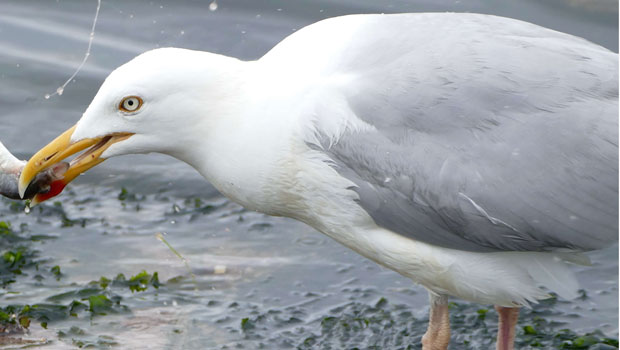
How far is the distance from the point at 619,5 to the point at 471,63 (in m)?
4.44

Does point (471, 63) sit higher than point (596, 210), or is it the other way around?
point (471, 63)

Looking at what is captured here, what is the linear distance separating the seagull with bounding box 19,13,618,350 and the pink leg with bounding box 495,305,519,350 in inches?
30.8

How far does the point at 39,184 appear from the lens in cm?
436

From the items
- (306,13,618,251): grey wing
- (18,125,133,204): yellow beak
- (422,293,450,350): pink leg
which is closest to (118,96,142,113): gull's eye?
(18,125,133,204): yellow beak

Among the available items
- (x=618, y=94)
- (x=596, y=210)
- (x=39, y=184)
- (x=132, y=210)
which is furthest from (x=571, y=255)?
(x=132, y=210)

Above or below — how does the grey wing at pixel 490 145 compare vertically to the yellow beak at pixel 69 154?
above

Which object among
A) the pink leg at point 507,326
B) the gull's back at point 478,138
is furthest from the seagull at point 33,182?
the pink leg at point 507,326

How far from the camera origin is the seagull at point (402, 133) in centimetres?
415

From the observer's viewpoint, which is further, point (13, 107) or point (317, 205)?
point (13, 107)

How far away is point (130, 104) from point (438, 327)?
1.77m

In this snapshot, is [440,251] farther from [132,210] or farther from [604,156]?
[132,210]

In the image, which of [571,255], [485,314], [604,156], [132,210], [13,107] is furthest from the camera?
[13,107]

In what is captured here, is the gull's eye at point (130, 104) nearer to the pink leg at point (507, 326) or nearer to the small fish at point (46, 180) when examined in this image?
the small fish at point (46, 180)

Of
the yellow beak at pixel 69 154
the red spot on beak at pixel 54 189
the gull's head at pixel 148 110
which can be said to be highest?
the gull's head at pixel 148 110
